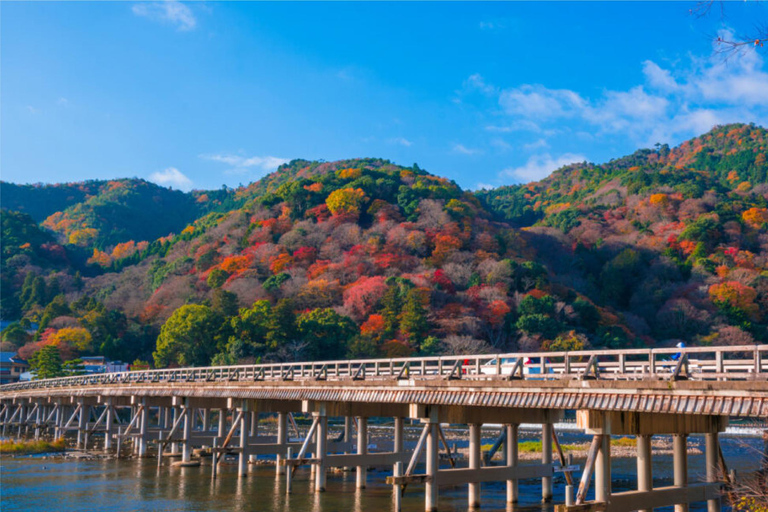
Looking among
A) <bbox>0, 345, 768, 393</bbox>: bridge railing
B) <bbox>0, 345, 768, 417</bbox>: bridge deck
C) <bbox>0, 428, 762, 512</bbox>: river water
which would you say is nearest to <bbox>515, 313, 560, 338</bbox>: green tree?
<bbox>0, 428, 762, 512</bbox>: river water

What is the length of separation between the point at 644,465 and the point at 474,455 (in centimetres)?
749

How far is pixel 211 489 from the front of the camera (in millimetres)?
28031

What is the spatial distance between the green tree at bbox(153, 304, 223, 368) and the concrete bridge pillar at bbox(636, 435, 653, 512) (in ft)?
192

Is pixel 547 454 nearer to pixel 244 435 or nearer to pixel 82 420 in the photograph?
pixel 244 435

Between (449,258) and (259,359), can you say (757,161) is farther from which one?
(259,359)

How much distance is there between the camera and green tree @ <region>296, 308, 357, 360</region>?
6931cm

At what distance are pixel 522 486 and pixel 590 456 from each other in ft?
52.4

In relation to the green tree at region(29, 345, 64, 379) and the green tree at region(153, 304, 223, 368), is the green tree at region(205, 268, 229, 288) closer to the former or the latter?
the green tree at region(153, 304, 223, 368)

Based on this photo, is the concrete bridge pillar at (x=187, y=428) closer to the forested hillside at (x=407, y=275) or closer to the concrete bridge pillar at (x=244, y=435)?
the concrete bridge pillar at (x=244, y=435)

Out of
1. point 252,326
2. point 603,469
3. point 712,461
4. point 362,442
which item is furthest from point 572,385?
point 252,326

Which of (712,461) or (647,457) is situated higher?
(647,457)

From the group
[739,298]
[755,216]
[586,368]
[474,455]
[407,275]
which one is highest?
[755,216]

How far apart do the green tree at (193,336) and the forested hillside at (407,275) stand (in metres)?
0.20

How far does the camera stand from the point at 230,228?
104m
